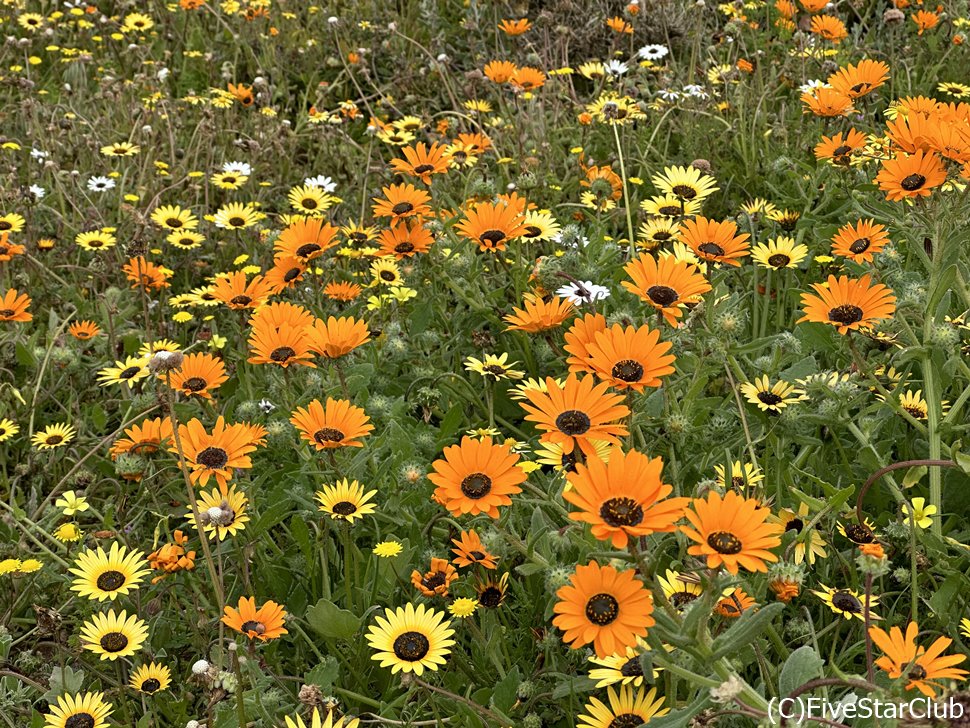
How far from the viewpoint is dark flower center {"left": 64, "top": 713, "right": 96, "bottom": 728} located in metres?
1.84

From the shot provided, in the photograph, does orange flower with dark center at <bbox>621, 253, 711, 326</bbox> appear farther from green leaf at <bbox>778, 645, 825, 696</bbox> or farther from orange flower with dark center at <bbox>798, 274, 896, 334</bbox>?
green leaf at <bbox>778, 645, 825, 696</bbox>

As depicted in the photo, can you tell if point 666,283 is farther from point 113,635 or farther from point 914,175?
point 113,635

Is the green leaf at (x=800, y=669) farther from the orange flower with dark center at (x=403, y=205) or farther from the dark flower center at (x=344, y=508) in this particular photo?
the orange flower with dark center at (x=403, y=205)

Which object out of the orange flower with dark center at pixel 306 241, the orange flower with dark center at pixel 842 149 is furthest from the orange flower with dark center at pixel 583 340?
the orange flower with dark center at pixel 842 149

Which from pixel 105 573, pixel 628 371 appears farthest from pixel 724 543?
pixel 105 573

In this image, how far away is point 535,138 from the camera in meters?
4.24

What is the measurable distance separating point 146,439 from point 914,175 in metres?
1.98

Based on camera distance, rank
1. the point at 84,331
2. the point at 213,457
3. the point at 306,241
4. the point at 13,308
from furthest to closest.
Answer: the point at 84,331 → the point at 13,308 → the point at 306,241 → the point at 213,457

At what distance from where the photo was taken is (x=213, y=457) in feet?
6.50

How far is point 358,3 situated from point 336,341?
476 centimetres

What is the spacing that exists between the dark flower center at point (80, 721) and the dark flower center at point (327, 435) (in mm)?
727

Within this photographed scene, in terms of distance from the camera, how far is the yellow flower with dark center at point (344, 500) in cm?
200

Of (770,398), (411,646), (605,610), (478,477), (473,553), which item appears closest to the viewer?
(605,610)

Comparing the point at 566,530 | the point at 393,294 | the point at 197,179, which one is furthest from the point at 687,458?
the point at 197,179
